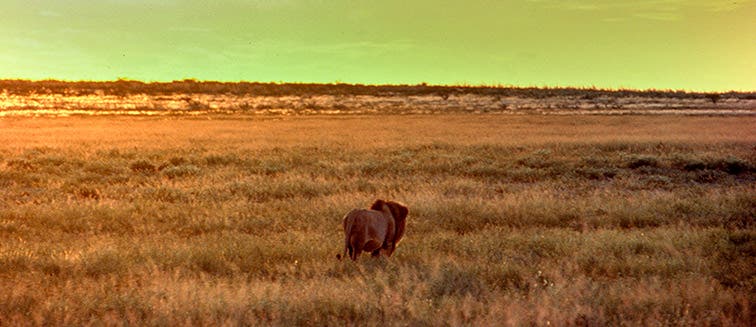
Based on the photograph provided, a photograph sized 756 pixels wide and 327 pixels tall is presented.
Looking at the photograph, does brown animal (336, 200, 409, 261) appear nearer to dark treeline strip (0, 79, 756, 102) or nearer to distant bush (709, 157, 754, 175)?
distant bush (709, 157, 754, 175)

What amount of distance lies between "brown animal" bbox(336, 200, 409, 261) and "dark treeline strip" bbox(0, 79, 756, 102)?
75.4m

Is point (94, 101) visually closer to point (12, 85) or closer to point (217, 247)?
point (12, 85)

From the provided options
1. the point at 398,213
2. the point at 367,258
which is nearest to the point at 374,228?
the point at 398,213

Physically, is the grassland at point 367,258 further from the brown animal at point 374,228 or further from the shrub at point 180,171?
the brown animal at point 374,228

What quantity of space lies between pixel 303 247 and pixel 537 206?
17.9ft

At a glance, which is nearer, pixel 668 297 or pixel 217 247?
pixel 668 297

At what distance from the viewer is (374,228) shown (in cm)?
780

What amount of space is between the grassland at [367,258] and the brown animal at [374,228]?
24 centimetres

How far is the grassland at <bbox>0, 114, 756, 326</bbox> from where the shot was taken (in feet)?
21.3

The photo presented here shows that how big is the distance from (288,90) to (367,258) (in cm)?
8562

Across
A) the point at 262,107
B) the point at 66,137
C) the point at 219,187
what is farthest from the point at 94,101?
the point at 219,187

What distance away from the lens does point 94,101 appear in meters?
68.2

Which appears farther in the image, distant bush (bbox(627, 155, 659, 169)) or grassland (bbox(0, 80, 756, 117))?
grassland (bbox(0, 80, 756, 117))

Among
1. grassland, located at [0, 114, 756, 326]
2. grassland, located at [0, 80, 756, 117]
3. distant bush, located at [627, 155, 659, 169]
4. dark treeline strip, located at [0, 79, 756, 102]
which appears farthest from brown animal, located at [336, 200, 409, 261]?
dark treeline strip, located at [0, 79, 756, 102]
